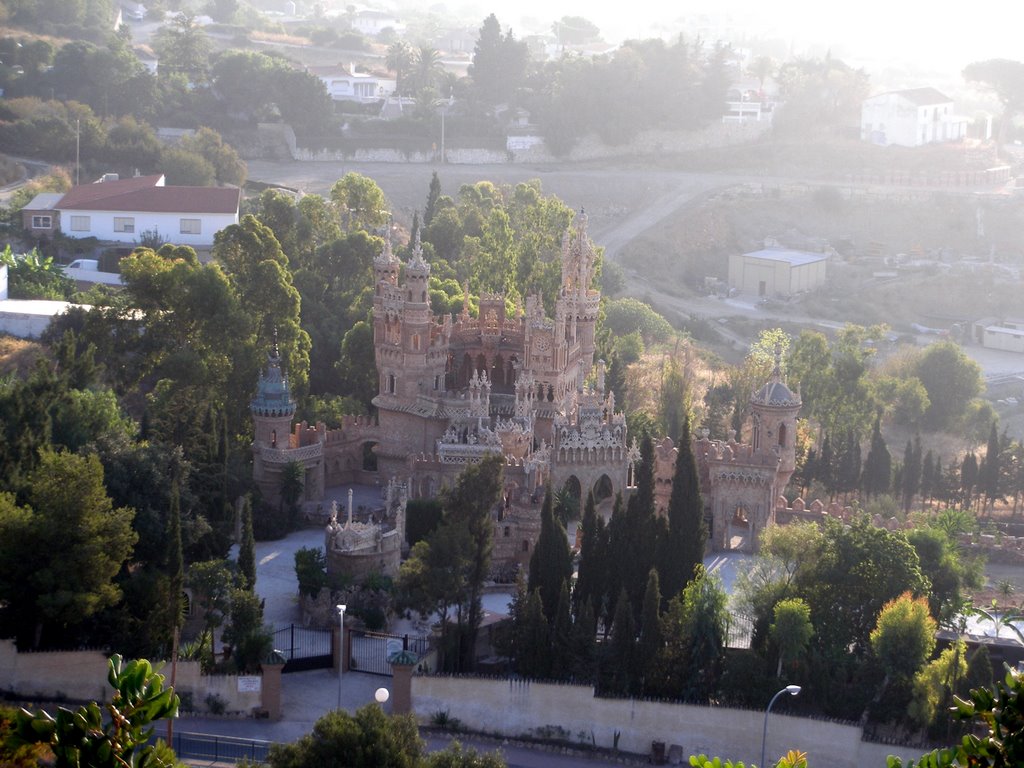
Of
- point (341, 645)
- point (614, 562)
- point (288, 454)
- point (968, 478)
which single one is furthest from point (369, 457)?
point (968, 478)

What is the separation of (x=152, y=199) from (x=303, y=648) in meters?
40.0

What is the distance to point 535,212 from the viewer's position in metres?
78.7

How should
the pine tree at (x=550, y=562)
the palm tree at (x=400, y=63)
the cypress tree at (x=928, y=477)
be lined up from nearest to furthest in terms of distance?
the pine tree at (x=550, y=562) → the cypress tree at (x=928, y=477) → the palm tree at (x=400, y=63)

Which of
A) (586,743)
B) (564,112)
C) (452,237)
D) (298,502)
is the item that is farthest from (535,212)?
(564,112)

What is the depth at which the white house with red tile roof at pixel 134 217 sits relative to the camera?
3027 inches

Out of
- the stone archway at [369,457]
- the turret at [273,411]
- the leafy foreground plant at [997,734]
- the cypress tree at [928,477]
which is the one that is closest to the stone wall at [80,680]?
the turret at [273,411]

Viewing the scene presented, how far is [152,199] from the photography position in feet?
255

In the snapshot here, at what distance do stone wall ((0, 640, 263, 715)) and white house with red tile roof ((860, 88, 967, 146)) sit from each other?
11118 centimetres

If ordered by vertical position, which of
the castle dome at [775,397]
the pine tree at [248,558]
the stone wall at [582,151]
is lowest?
the pine tree at [248,558]

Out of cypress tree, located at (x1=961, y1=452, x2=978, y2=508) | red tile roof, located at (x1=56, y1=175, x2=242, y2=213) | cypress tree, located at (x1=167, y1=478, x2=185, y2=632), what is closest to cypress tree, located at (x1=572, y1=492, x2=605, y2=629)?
cypress tree, located at (x1=167, y1=478, x2=185, y2=632)

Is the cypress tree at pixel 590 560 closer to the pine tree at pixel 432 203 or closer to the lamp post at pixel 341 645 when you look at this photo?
the lamp post at pixel 341 645

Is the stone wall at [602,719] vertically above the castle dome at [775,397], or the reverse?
the castle dome at [775,397]

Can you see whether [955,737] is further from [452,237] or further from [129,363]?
[452,237]

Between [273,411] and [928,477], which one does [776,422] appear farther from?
[273,411]
